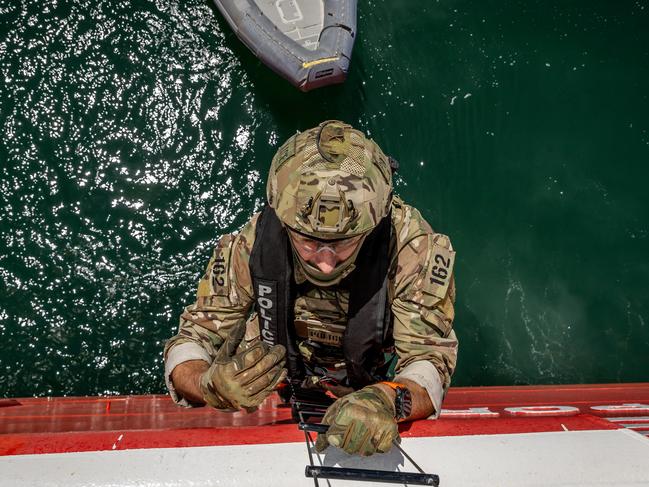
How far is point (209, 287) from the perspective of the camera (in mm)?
2646

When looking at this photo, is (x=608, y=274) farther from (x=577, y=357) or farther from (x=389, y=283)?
(x=389, y=283)

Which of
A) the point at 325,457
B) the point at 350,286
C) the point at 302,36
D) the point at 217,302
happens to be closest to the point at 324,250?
the point at 350,286

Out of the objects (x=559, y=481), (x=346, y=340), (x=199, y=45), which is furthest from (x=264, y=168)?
(x=559, y=481)

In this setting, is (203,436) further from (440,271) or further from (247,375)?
(440,271)

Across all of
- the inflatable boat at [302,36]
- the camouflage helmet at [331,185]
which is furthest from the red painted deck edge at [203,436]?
the inflatable boat at [302,36]

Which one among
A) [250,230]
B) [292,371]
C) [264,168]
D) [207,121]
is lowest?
[292,371]

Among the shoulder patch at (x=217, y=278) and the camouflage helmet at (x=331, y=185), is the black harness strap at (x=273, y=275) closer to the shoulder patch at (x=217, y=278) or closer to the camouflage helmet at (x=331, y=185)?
the shoulder patch at (x=217, y=278)

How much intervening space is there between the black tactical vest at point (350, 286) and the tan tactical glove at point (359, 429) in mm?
643

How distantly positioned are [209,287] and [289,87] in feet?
9.94

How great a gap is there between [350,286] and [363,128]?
2898 mm

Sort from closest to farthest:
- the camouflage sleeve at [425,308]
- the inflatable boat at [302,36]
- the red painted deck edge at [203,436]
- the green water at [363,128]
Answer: the red painted deck edge at [203,436] → the camouflage sleeve at [425,308] → the green water at [363,128] → the inflatable boat at [302,36]

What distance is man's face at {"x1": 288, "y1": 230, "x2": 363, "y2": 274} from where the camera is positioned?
7.60 feet

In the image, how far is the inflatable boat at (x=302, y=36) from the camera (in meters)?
4.86

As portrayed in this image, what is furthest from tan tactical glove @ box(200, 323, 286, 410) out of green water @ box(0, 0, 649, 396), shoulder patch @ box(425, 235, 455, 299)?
green water @ box(0, 0, 649, 396)
